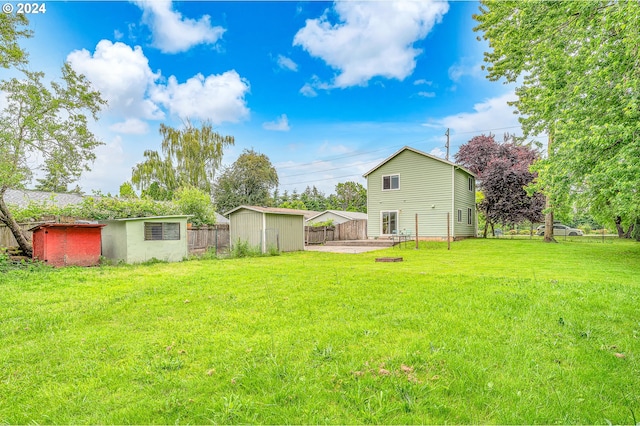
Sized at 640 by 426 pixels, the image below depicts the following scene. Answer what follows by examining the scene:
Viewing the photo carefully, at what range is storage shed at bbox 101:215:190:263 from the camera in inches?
423

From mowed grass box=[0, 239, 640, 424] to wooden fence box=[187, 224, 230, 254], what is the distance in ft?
30.4

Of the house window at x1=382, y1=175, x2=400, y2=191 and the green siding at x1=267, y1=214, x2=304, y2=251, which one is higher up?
the house window at x1=382, y1=175, x2=400, y2=191

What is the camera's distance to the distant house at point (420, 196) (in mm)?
18219

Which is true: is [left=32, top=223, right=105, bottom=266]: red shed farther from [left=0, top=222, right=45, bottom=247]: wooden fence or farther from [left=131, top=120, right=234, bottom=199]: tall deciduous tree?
[left=131, top=120, right=234, bottom=199]: tall deciduous tree

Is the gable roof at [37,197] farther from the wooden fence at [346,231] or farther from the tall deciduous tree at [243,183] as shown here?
the tall deciduous tree at [243,183]

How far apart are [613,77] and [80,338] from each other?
32.9 ft

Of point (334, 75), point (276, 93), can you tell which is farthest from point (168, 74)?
point (334, 75)

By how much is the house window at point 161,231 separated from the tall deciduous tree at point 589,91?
41.7 feet

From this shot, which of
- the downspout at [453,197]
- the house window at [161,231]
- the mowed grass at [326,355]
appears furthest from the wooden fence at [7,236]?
the downspout at [453,197]

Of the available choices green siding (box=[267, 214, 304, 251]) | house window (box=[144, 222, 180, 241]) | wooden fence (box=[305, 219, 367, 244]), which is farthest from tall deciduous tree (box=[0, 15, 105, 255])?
wooden fence (box=[305, 219, 367, 244])

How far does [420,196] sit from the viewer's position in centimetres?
1902

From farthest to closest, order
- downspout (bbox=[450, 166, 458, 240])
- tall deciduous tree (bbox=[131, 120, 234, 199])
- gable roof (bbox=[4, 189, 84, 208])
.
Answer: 1. tall deciduous tree (bbox=[131, 120, 234, 199])
2. downspout (bbox=[450, 166, 458, 240])
3. gable roof (bbox=[4, 189, 84, 208])

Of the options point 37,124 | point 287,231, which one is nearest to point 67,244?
point 37,124

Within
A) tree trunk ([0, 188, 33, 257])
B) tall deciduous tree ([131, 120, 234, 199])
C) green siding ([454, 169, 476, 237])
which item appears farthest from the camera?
tall deciduous tree ([131, 120, 234, 199])
